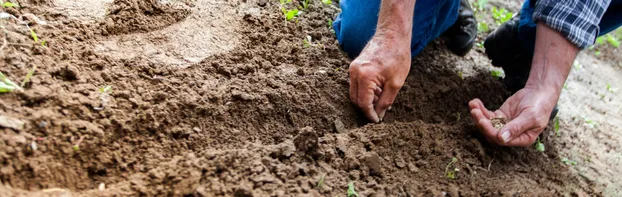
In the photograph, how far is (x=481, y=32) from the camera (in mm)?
3381

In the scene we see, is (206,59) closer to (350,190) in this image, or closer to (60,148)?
(60,148)

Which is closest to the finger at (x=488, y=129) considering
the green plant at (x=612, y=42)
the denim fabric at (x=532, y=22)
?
the denim fabric at (x=532, y=22)

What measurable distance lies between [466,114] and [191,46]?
1361 millimetres

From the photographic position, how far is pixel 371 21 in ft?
7.49

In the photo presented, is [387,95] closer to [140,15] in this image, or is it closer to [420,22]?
[420,22]

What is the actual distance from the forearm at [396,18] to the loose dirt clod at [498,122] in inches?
20.8

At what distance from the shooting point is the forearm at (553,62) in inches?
84.7

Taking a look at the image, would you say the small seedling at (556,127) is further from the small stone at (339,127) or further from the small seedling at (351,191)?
the small seedling at (351,191)

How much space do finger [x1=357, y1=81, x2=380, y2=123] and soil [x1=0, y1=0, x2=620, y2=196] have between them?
6 cm

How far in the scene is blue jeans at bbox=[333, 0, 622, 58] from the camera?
2.28m

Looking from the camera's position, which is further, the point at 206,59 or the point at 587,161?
the point at 587,161

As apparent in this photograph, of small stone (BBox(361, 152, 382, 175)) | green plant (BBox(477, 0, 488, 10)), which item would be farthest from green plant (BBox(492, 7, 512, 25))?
small stone (BBox(361, 152, 382, 175))

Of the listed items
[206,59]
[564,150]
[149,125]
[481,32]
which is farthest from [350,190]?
[481,32]

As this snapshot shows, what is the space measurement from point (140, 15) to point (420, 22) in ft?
4.36
